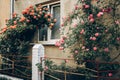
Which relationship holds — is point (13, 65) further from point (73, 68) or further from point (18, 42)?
point (73, 68)

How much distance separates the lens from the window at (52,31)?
33.0ft

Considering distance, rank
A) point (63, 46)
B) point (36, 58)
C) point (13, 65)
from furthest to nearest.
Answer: point (13, 65), point (36, 58), point (63, 46)

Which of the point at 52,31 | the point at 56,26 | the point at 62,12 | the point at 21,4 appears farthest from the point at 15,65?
the point at 21,4

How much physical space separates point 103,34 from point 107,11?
0.65m

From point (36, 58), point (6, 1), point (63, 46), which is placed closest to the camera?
point (63, 46)

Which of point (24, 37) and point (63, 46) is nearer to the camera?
point (63, 46)

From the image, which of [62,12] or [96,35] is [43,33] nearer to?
[62,12]

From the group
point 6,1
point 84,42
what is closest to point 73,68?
point 84,42

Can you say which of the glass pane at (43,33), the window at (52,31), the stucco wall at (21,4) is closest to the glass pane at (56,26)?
the window at (52,31)

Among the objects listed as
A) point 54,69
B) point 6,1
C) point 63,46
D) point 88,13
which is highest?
point 6,1

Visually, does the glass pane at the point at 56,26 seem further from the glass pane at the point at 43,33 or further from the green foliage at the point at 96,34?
the green foliage at the point at 96,34

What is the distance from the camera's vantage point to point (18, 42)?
10453 millimetres

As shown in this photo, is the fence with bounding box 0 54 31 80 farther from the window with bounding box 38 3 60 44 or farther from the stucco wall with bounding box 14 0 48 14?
the stucco wall with bounding box 14 0 48 14

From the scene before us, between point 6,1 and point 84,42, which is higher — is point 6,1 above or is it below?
above
